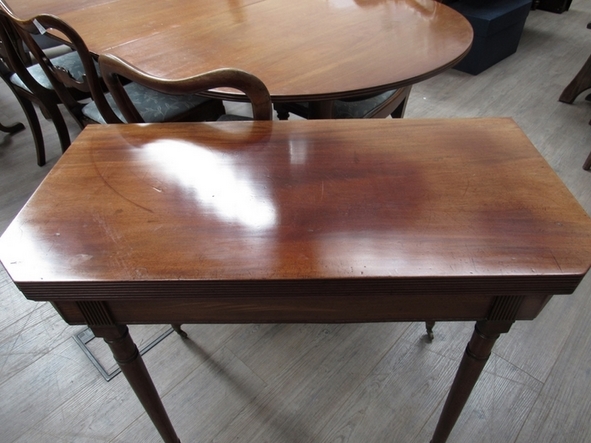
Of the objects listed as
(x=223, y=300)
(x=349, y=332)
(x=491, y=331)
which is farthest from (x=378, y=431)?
(x=223, y=300)

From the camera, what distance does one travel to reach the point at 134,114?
944mm

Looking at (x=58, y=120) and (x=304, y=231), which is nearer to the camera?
(x=304, y=231)

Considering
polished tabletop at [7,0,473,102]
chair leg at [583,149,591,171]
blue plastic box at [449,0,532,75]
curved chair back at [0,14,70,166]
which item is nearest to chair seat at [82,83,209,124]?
polished tabletop at [7,0,473,102]

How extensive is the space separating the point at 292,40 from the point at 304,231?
2.90 feet

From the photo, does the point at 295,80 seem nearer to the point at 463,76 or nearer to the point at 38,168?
the point at 38,168

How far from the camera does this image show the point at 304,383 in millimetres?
1134

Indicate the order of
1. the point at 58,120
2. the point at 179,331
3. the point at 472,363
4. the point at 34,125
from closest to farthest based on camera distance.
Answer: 1. the point at 472,363
2. the point at 179,331
3. the point at 58,120
4. the point at 34,125

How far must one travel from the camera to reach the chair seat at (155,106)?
4.56 ft

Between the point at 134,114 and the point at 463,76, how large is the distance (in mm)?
2513

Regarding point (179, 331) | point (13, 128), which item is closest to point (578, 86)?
point (179, 331)

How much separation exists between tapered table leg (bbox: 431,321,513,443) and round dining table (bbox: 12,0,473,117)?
612 mm

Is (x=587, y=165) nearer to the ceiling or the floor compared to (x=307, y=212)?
nearer to the floor

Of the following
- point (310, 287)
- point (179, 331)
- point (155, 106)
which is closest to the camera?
point (310, 287)

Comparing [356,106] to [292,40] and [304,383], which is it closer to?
[292,40]
